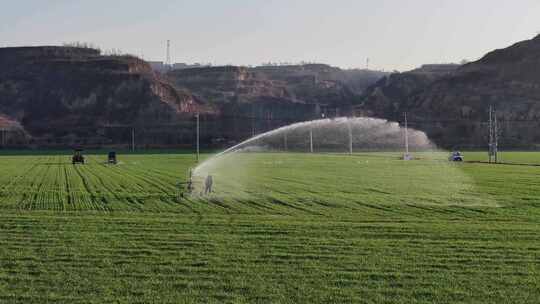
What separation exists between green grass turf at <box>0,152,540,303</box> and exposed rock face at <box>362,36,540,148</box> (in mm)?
121055

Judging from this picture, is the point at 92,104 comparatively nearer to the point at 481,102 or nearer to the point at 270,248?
the point at 481,102

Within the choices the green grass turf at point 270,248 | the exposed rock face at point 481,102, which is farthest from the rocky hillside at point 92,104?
the green grass turf at point 270,248

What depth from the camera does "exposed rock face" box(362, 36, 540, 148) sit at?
493ft

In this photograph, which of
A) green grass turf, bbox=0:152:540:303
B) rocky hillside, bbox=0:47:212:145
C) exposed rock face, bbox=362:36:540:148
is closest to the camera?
green grass turf, bbox=0:152:540:303

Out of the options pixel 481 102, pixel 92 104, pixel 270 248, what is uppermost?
pixel 92 104

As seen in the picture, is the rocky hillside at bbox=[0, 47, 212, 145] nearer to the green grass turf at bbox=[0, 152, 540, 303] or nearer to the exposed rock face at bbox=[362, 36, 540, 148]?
the exposed rock face at bbox=[362, 36, 540, 148]

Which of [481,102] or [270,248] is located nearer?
[270,248]

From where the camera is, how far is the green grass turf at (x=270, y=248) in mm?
12000

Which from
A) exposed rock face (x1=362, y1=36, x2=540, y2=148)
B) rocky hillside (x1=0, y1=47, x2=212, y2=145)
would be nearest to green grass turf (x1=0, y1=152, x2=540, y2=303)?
exposed rock face (x1=362, y1=36, x2=540, y2=148)

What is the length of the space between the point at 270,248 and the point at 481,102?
6369 inches

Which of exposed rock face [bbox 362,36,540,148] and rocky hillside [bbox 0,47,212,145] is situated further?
rocky hillside [bbox 0,47,212,145]

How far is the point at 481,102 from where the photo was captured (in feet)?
553

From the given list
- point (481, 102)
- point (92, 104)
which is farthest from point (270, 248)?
point (92, 104)

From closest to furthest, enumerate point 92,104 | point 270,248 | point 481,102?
point 270,248, point 481,102, point 92,104
